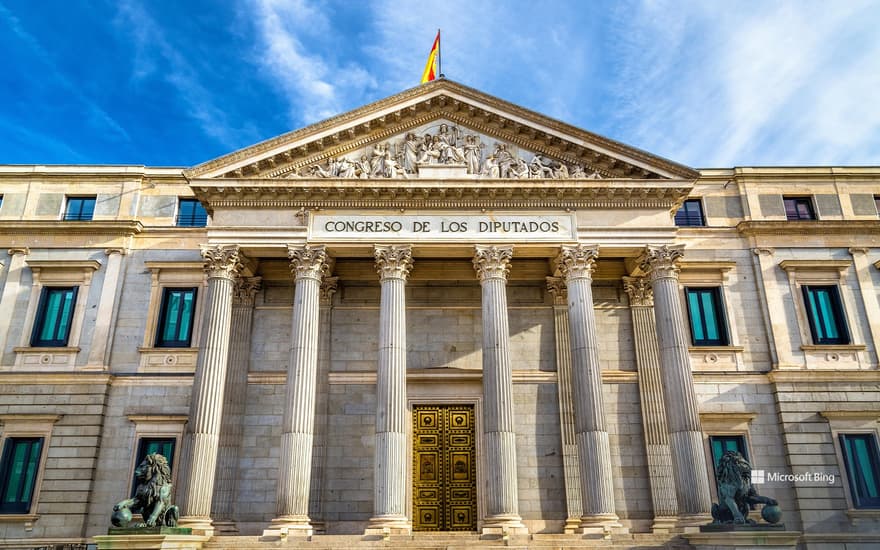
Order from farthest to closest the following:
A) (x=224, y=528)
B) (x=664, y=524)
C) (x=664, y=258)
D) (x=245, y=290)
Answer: (x=245, y=290) → (x=664, y=258) → (x=224, y=528) → (x=664, y=524)

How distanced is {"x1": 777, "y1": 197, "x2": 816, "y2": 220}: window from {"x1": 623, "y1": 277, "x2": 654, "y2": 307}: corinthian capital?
24.9ft

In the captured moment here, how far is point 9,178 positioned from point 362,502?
20.8 meters

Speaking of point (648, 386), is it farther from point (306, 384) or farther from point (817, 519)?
point (306, 384)

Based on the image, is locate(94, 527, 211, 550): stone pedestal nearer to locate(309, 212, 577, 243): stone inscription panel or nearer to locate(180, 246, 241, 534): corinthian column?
locate(180, 246, 241, 534): corinthian column

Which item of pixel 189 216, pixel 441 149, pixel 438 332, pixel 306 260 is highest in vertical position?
pixel 441 149

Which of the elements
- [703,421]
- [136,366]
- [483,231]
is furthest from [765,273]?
[136,366]

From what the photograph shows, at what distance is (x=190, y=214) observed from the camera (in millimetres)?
30141

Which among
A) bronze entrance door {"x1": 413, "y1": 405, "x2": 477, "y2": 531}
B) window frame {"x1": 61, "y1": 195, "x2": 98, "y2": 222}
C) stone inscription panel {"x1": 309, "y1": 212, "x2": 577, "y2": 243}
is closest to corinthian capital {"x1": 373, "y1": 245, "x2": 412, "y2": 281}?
stone inscription panel {"x1": 309, "y1": 212, "x2": 577, "y2": 243}

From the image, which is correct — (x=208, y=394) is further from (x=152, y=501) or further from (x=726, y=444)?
(x=726, y=444)

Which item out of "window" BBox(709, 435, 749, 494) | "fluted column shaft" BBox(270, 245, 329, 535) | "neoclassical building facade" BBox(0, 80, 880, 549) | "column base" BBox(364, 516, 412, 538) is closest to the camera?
"column base" BBox(364, 516, 412, 538)

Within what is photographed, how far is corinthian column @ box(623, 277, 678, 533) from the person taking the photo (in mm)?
25250

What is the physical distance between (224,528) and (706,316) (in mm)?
20641

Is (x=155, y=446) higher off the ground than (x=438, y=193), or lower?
lower

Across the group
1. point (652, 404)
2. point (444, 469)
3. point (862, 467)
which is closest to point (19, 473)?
point (444, 469)
